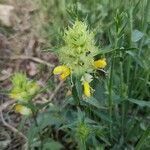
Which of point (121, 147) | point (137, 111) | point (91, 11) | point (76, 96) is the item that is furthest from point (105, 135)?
point (91, 11)

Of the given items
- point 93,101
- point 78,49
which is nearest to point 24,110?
point 93,101

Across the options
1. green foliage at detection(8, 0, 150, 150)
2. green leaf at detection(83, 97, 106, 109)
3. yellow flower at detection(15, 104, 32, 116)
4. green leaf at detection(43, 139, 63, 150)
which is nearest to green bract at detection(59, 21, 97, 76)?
green foliage at detection(8, 0, 150, 150)

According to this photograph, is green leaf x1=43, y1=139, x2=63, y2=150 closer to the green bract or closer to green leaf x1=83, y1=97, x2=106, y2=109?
green leaf x1=83, y1=97, x2=106, y2=109

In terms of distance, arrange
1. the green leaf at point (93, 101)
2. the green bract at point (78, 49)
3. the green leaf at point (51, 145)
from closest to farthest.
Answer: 1. the green bract at point (78, 49)
2. the green leaf at point (93, 101)
3. the green leaf at point (51, 145)

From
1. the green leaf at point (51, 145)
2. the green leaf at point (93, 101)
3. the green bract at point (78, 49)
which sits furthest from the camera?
the green leaf at point (51, 145)

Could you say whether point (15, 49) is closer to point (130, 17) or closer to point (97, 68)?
point (130, 17)

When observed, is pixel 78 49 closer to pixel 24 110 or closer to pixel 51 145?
pixel 24 110

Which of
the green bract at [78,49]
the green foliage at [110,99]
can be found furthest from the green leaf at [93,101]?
the green bract at [78,49]

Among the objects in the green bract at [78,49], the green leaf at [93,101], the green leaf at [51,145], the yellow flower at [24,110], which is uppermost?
the green bract at [78,49]

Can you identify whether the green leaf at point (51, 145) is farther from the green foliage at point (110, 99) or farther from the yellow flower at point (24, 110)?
the yellow flower at point (24, 110)
